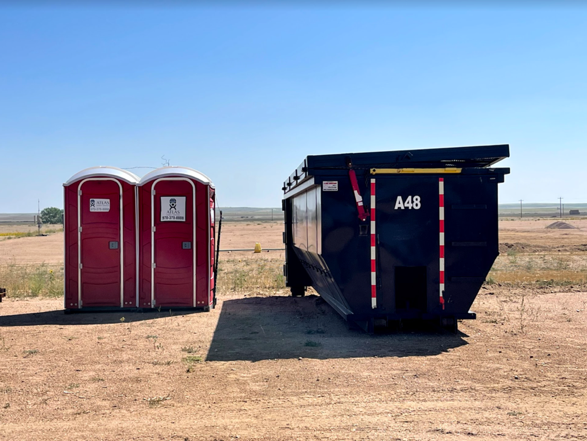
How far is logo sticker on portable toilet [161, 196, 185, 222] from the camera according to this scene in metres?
10.7

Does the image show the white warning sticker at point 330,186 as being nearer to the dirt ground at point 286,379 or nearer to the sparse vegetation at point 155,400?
the dirt ground at point 286,379

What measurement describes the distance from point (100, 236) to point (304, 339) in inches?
194

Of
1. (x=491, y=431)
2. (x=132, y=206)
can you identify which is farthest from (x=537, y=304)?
(x=132, y=206)

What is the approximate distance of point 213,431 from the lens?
4.56m

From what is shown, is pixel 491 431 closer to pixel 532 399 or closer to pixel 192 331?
pixel 532 399

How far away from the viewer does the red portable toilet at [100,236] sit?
10727 millimetres

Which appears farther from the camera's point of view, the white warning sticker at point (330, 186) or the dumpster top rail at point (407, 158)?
the dumpster top rail at point (407, 158)

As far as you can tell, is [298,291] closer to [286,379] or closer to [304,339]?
[304,339]

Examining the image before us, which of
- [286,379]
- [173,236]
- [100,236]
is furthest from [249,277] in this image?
[286,379]

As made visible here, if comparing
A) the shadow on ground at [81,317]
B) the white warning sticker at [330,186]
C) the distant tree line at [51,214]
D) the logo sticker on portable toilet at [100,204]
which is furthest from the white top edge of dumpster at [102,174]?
the distant tree line at [51,214]

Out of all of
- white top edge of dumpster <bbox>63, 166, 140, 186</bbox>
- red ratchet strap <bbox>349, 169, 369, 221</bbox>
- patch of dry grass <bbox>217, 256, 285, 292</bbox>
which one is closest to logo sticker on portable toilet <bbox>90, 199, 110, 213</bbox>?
white top edge of dumpster <bbox>63, 166, 140, 186</bbox>

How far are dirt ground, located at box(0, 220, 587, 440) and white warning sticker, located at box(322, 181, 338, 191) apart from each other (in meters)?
2.22

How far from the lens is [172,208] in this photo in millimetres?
10758

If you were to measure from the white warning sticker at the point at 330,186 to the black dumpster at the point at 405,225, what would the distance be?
0.6 inches
